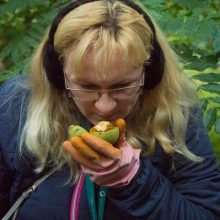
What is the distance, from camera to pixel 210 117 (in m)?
2.46

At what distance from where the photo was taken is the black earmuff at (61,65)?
188 centimetres

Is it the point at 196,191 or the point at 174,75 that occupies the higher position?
the point at 174,75

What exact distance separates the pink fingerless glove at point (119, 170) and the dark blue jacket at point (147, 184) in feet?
0.25

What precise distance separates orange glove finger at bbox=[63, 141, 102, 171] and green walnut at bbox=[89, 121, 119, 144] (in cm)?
8

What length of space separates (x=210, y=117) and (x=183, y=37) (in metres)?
0.44

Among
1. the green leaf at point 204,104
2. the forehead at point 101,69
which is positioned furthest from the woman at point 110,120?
the green leaf at point 204,104

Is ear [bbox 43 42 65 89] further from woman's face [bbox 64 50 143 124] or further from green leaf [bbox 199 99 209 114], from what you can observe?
green leaf [bbox 199 99 209 114]

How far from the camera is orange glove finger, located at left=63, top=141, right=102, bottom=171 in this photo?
1.64m

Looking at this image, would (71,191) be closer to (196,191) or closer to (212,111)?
(196,191)

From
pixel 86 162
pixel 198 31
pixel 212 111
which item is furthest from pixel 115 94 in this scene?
pixel 198 31

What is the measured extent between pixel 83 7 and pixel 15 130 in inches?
21.7

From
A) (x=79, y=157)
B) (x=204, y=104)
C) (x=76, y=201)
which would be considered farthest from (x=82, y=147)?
(x=204, y=104)

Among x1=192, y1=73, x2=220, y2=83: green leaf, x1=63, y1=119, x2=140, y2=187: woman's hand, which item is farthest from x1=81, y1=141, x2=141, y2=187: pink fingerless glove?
x1=192, y1=73, x2=220, y2=83: green leaf

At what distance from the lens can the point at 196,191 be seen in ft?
6.70
